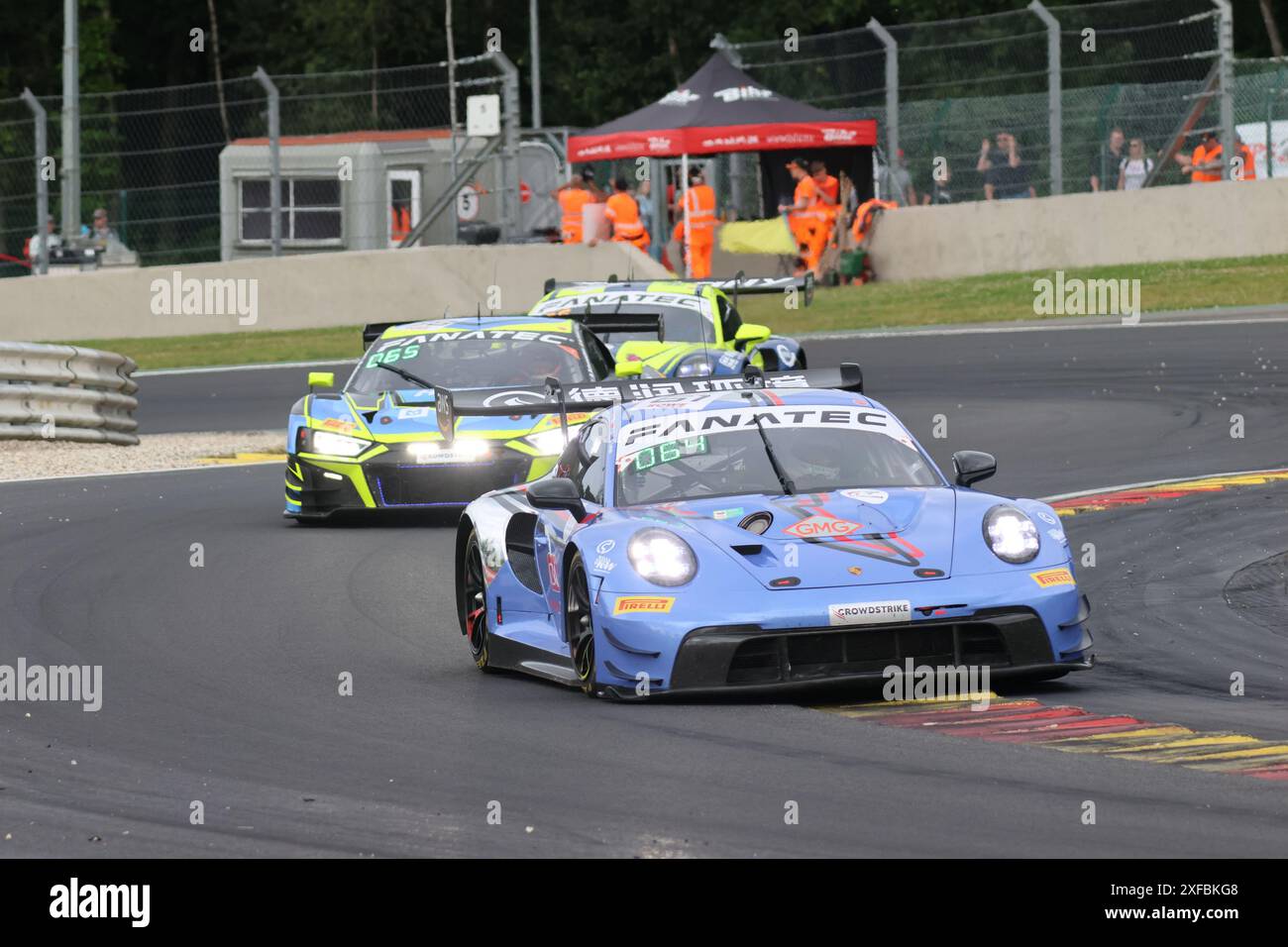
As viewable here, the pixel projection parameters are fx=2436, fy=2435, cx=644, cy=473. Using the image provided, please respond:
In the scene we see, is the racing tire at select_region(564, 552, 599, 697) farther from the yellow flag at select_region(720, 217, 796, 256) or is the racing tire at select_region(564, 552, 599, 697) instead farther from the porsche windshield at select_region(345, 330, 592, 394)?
the yellow flag at select_region(720, 217, 796, 256)

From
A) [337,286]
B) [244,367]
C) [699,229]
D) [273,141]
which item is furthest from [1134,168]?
[244,367]

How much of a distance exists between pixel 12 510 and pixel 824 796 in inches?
387

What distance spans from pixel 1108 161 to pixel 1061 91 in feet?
4.16

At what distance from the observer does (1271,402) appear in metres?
18.9

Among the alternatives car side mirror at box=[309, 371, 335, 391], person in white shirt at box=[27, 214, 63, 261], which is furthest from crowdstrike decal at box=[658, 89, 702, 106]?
car side mirror at box=[309, 371, 335, 391]

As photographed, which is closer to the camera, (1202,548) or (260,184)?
(1202,548)

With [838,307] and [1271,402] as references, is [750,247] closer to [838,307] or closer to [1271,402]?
[838,307]

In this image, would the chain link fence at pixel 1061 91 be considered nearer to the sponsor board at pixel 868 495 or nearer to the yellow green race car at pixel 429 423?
the yellow green race car at pixel 429 423

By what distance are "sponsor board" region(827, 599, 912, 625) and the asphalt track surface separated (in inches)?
13.9

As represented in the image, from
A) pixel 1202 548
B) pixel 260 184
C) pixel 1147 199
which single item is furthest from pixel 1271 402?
pixel 260 184

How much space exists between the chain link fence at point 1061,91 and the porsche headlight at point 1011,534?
67.1 feet

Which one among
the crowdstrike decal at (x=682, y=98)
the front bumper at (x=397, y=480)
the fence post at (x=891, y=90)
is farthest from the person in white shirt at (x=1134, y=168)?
the front bumper at (x=397, y=480)

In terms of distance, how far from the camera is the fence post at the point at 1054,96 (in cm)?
2867

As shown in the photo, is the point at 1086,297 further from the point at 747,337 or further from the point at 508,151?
the point at 747,337
